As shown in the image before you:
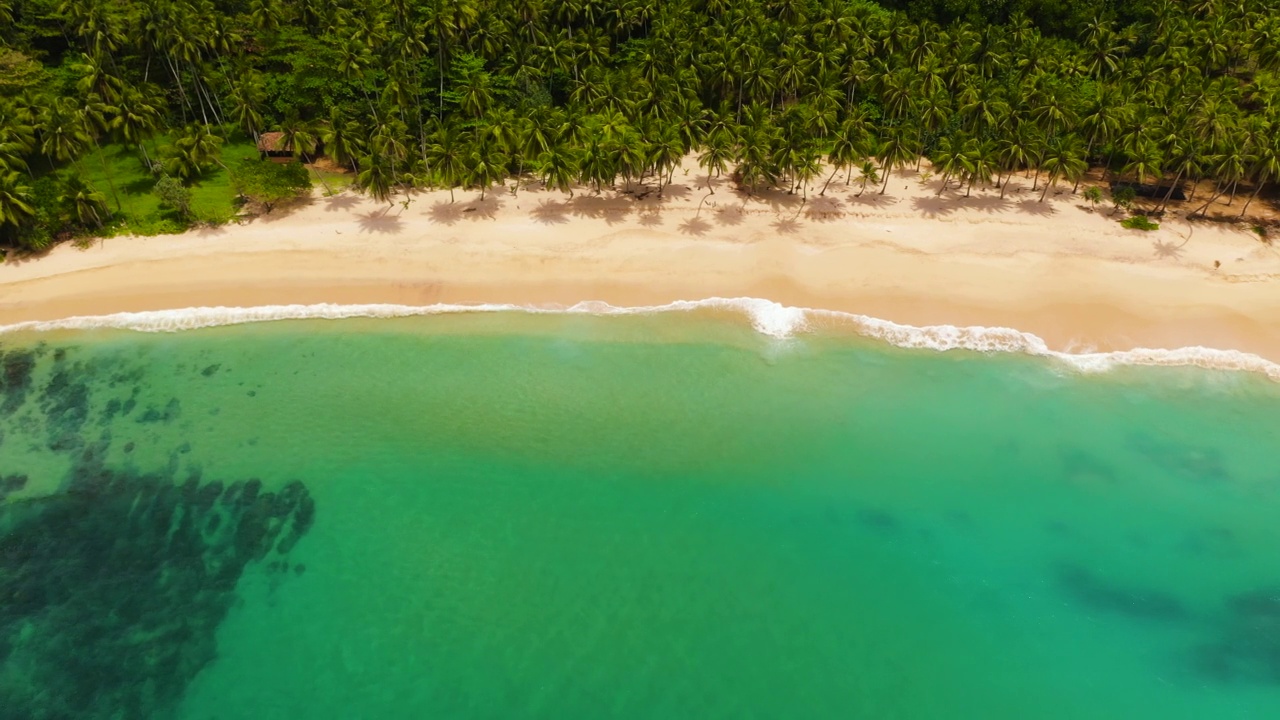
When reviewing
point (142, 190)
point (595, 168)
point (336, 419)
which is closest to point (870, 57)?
point (595, 168)

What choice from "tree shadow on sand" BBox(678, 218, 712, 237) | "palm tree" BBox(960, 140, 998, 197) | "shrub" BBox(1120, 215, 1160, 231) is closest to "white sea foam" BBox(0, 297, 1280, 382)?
"tree shadow on sand" BBox(678, 218, 712, 237)

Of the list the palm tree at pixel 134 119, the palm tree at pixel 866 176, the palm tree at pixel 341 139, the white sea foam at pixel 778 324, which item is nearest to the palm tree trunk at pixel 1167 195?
the white sea foam at pixel 778 324

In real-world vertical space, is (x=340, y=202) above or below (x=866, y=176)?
below

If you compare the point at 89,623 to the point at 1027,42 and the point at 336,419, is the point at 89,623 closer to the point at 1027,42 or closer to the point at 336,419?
the point at 336,419

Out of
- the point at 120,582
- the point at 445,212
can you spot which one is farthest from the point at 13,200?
the point at 120,582

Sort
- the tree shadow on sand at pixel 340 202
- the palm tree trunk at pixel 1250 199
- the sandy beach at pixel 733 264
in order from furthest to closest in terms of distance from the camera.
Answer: the tree shadow on sand at pixel 340 202 → the palm tree trunk at pixel 1250 199 → the sandy beach at pixel 733 264

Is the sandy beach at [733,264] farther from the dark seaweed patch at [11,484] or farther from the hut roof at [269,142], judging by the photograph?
the dark seaweed patch at [11,484]

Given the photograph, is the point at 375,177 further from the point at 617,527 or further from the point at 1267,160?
the point at 1267,160

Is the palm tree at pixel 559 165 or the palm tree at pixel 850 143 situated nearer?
the palm tree at pixel 559 165
